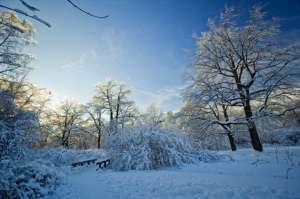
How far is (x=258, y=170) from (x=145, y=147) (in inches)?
199

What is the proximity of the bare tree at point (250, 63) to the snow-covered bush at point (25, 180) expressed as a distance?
962 cm

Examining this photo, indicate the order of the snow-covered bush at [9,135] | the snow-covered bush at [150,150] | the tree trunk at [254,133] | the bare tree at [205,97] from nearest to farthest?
the snow-covered bush at [9,135], the snow-covered bush at [150,150], the tree trunk at [254,133], the bare tree at [205,97]

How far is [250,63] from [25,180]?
1242 cm

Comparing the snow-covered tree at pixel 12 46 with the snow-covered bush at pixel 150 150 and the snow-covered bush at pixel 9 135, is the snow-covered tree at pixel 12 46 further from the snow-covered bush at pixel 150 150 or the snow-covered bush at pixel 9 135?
the snow-covered bush at pixel 150 150

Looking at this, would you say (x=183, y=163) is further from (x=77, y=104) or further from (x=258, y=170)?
(x=77, y=104)

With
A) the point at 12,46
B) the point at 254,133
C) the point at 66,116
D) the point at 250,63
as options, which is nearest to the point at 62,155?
the point at 12,46

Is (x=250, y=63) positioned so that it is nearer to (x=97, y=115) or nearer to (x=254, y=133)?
(x=254, y=133)

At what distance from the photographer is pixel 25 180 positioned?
4.79m

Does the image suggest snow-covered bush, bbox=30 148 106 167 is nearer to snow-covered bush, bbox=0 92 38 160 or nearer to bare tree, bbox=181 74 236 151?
snow-covered bush, bbox=0 92 38 160

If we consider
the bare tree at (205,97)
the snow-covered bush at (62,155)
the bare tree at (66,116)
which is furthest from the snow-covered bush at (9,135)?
the bare tree at (66,116)

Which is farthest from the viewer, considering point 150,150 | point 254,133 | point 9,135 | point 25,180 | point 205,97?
point 205,97

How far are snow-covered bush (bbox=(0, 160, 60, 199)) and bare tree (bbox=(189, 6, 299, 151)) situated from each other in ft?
31.6

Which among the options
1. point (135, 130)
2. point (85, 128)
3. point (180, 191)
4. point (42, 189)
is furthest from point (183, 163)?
point (85, 128)

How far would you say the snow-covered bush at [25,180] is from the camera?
13.4 feet
